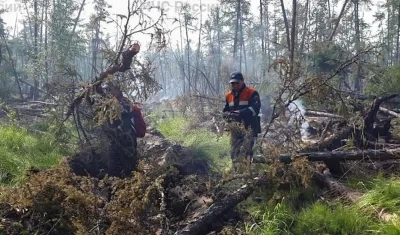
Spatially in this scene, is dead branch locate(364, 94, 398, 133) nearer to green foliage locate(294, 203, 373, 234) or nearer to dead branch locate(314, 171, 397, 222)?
dead branch locate(314, 171, 397, 222)

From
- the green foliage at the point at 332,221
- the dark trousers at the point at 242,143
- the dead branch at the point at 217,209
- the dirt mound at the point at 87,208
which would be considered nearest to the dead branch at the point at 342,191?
the green foliage at the point at 332,221

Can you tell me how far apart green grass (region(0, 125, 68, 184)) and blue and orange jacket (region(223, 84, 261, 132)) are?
9.74ft

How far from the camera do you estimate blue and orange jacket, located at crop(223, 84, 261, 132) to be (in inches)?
238

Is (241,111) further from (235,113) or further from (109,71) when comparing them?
(109,71)

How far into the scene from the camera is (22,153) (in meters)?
6.23

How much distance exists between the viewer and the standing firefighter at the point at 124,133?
6035mm

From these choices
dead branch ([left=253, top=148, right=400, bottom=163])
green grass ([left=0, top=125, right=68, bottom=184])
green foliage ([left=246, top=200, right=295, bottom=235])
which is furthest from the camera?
green grass ([left=0, top=125, right=68, bottom=184])

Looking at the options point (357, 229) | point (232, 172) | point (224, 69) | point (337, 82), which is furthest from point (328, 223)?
point (224, 69)

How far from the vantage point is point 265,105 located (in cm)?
1347

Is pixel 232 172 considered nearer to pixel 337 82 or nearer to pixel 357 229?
pixel 357 229

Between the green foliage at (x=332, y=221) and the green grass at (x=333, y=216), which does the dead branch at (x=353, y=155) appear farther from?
the green foliage at (x=332, y=221)

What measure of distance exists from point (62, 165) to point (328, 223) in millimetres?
2755

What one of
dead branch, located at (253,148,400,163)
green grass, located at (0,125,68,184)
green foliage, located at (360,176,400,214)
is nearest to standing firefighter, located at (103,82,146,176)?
green grass, located at (0,125,68,184)

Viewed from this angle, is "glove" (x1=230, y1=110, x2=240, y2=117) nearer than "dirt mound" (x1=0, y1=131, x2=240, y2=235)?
No
